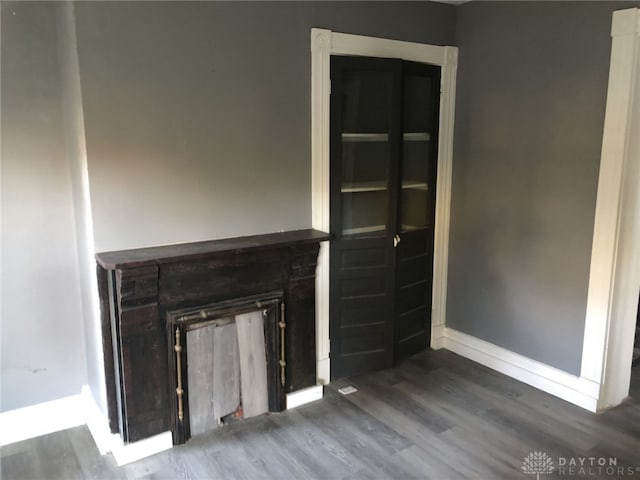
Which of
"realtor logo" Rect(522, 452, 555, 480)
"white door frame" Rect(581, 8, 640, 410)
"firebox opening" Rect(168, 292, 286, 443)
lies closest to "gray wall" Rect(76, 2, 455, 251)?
"firebox opening" Rect(168, 292, 286, 443)

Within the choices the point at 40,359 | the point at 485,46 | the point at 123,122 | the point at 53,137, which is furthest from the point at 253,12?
the point at 40,359

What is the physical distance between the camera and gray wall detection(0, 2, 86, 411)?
2.52 metres

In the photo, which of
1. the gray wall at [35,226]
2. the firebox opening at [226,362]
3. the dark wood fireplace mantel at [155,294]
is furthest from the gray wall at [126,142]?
the firebox opening at [226,362]

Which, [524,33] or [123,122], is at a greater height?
[524,33]

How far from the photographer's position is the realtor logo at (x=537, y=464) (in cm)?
248

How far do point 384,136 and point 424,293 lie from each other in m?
1.20

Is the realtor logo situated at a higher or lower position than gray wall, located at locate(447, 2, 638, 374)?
lower

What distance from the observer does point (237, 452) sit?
8.64 feet

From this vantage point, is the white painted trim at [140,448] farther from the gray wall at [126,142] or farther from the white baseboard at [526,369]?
the white baseboard at [526,369]

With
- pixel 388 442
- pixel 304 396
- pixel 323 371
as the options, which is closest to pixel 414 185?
pixel 323 371

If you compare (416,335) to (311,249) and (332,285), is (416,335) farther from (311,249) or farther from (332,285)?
(311,249)

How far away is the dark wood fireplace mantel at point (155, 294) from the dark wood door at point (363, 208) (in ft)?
1.62

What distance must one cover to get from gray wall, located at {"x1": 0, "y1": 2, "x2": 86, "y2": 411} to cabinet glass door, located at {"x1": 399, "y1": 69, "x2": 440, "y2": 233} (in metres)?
2.03

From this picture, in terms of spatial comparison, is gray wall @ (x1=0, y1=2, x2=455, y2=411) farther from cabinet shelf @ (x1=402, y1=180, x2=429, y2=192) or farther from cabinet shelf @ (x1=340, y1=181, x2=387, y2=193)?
cabinet shelf @ (x1=402, y1=180, x2=429, y2=192)
